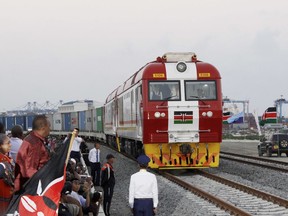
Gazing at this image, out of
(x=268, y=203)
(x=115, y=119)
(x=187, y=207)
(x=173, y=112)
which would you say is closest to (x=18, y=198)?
(x=187, y=207)

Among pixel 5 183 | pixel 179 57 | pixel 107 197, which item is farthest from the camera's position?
pixel 179 57

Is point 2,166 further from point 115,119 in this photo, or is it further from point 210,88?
point 115,119

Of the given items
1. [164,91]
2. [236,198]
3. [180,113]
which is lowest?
[236,198]

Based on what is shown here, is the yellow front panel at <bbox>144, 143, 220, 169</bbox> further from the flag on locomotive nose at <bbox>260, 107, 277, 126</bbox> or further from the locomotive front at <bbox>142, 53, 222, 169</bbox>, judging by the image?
the flag on locomotive nose at <bbox>260, 107, 277, 126</bbox>

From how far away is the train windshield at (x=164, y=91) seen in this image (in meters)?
16.4

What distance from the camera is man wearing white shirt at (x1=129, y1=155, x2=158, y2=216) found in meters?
7.31

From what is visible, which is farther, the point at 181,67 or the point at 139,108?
the point at 139,108

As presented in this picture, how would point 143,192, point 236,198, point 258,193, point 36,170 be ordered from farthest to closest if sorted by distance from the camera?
point 258,193 → point 236,198 → point 143,192 → point 36,170

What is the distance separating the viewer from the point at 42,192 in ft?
17.6

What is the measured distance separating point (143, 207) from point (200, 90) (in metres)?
9.65

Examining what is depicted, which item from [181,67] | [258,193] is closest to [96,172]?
[181,67]

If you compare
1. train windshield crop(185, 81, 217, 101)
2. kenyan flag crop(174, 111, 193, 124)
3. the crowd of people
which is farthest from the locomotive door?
the crowd of people

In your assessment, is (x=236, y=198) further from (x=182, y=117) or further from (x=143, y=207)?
(x=143, y=207)

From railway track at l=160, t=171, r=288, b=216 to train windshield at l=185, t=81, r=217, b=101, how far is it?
2412 millimetres
